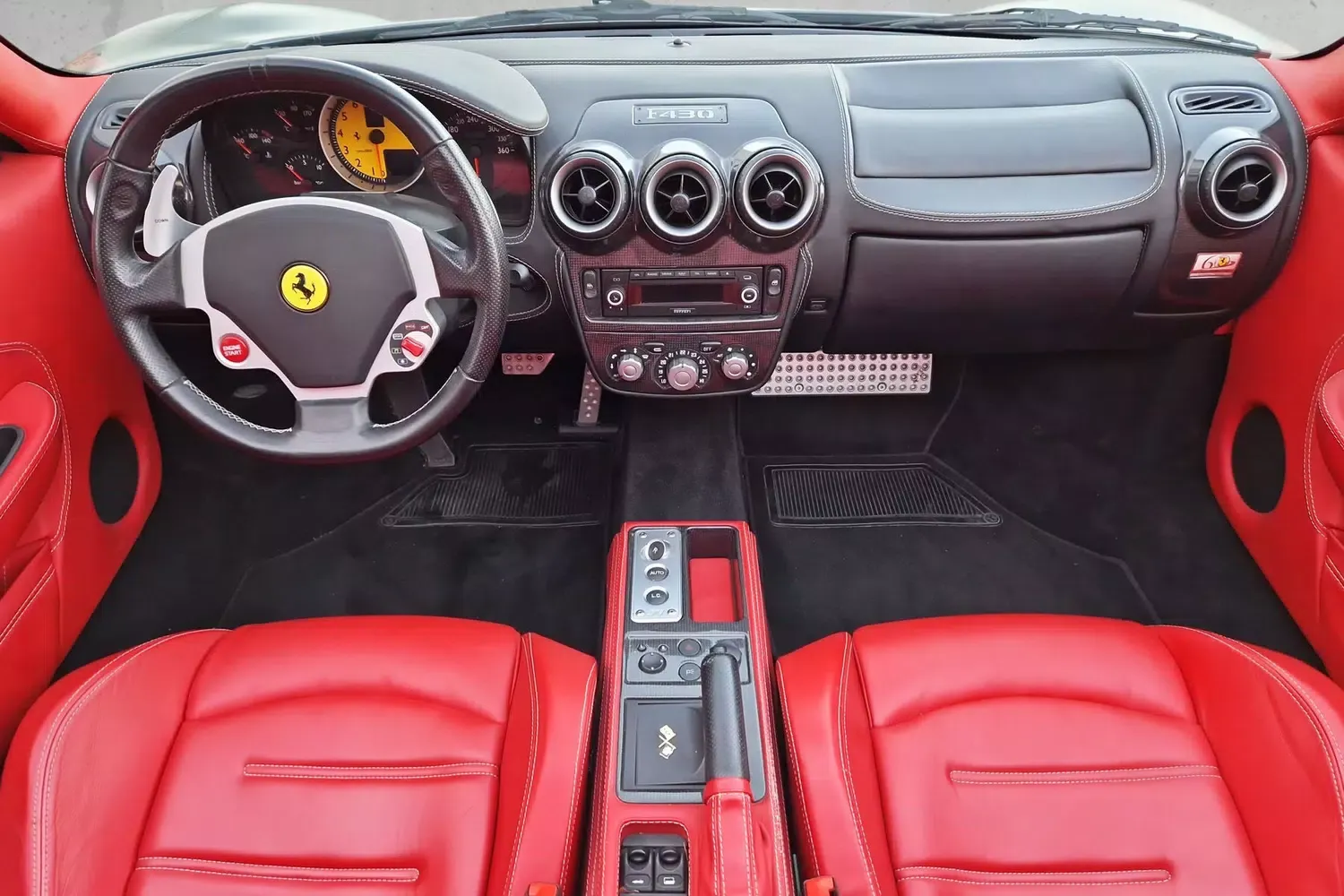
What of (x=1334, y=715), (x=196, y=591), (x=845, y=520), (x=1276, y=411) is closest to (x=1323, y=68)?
(x=1276, y=411)

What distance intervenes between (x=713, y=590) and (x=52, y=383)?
4.01 ft

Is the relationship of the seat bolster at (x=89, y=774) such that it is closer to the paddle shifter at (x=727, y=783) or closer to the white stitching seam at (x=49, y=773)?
the white stitching seam at (x=49, y=773)

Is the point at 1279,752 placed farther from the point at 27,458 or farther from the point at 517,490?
the point at 27,458

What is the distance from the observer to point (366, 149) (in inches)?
56.5

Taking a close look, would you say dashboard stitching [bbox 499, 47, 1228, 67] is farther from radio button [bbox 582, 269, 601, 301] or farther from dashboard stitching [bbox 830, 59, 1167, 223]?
radio button [bbox 582, 269, 601, 301]

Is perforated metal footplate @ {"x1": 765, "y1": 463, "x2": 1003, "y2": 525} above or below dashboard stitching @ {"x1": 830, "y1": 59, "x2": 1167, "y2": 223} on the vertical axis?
below

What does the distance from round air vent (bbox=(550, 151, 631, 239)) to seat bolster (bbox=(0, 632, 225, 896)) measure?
3.05 ft

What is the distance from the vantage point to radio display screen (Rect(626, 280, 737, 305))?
1578mm

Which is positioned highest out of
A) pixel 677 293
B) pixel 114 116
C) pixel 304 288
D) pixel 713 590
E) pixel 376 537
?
pixel 114 116

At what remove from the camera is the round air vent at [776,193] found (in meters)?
1.43

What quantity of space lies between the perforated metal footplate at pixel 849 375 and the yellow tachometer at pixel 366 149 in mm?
1046

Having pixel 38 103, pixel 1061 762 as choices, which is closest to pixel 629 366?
pixel 1061 762

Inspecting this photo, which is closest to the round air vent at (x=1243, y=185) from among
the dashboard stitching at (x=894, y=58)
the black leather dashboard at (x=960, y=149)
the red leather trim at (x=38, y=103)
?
the black leather dashboard at (x=960, y=149)

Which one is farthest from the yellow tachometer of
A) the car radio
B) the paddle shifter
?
the paddle shifter
